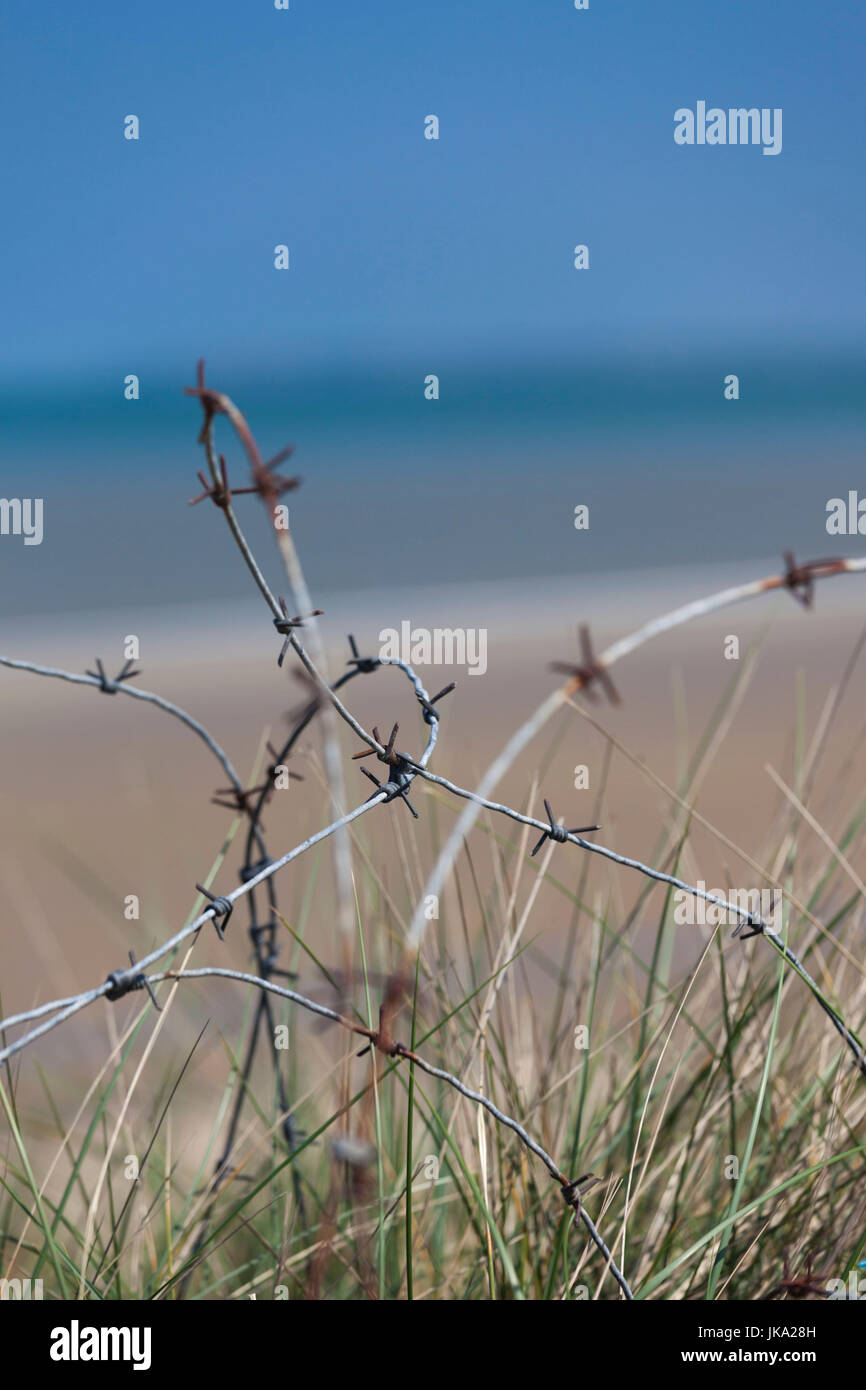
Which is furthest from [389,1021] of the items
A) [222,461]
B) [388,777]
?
[222,461]

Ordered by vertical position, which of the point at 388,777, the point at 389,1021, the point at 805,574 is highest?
the point at 805,574

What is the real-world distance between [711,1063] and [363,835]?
89 centimetres

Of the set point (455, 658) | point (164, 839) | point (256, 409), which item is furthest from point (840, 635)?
point (256, 409)

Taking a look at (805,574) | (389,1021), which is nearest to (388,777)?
(389,1021)

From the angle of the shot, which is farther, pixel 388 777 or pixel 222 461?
pixel 388 777

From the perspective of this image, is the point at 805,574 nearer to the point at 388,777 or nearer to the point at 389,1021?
the point at 388,777

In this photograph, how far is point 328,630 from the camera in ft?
29.8

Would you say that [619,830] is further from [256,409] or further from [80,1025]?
[256,409]

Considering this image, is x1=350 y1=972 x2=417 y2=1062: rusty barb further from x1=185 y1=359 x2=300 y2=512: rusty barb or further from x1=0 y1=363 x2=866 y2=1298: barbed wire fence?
x1=185 y1=359 x2=300 y2=512: rusty barb

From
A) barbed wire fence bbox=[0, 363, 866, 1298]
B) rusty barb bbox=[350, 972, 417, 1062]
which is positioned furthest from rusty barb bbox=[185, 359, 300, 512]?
rusty barb bbox=[350, 972, 417, 1062]

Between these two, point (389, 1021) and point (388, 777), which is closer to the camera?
point (389, 1021)

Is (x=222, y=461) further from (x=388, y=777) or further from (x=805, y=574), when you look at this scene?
(x=805, y=574)

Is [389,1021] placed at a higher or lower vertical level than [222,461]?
lower

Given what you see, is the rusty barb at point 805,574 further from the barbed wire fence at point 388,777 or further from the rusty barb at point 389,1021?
the rusty barb at point 389,1021
